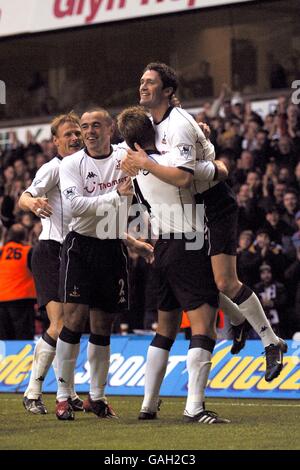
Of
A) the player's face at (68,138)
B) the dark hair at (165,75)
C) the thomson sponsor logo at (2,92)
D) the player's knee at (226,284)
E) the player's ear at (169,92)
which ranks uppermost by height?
the thomson sponsor logo at (2,92)

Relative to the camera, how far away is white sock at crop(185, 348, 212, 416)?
8680 millimetres

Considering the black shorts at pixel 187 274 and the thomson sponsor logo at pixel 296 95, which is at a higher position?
the thomson sponsor logo at pixel 296 95

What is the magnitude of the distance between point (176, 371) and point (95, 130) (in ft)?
13.6

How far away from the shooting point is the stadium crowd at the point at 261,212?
51.0ft

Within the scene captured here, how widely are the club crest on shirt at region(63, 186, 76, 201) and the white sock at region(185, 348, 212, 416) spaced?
1582 millimetres

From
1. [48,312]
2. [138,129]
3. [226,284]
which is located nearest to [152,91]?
[138,129]

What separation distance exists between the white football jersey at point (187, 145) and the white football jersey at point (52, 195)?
1512 mm

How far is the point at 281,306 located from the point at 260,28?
899 centimetres

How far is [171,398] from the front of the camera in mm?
12367

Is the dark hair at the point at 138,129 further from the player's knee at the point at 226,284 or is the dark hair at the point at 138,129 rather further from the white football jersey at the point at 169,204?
the player's knee at the point at 226,284

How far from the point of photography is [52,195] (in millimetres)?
10328

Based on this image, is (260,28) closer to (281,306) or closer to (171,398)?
(281,306)

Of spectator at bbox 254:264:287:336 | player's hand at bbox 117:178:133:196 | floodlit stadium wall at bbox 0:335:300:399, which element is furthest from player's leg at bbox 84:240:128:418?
spectator at bbox 254:264:287:336

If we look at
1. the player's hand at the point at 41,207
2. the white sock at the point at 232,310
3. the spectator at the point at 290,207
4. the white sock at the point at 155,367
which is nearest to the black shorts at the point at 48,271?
the player's hand at the point at 41,207
